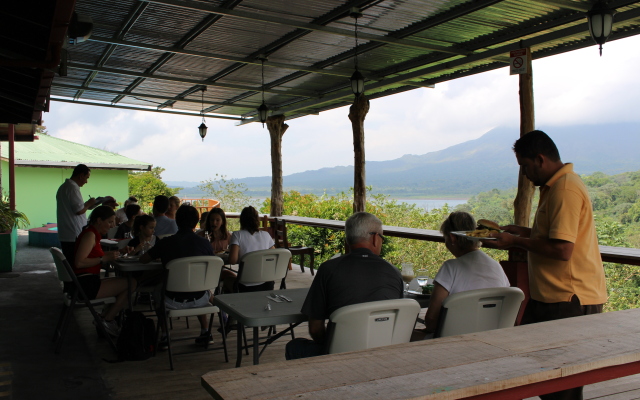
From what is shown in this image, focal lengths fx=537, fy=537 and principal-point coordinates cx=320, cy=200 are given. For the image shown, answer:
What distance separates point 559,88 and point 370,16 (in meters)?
109

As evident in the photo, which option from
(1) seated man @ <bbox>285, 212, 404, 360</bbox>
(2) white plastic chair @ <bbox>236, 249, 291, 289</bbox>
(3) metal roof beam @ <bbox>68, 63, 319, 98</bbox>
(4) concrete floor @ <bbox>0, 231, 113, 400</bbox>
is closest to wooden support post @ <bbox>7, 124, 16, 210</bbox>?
(3) metal roof beam @ <bbox>68, 63, 319, 98</bbox>

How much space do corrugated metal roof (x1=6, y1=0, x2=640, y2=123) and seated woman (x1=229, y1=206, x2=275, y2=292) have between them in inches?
89.3

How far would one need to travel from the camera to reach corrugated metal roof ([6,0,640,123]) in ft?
18.8

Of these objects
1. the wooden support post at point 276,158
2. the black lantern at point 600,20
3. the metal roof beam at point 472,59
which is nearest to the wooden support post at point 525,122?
the metal roof beam at point 472,59

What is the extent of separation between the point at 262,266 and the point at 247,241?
40 cm

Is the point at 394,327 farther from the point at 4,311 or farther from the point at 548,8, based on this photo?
the point at 4,311

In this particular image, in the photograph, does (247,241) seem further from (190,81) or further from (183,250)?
(190,81)

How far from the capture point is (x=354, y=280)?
247 centimetres

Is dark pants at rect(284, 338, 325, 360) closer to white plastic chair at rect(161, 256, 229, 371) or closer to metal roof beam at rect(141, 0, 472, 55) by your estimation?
white plastic chair at rect(161, 256, 229, 371)

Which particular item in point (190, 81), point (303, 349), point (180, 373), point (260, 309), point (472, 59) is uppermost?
point (190, 81)

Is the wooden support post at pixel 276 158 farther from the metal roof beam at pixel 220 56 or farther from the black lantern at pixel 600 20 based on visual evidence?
the black lantern at pixel 600 20

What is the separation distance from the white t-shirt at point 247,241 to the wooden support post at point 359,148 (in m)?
4.60

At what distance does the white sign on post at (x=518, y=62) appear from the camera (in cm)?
608

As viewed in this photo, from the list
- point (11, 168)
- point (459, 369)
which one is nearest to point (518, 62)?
point (459, 369)
